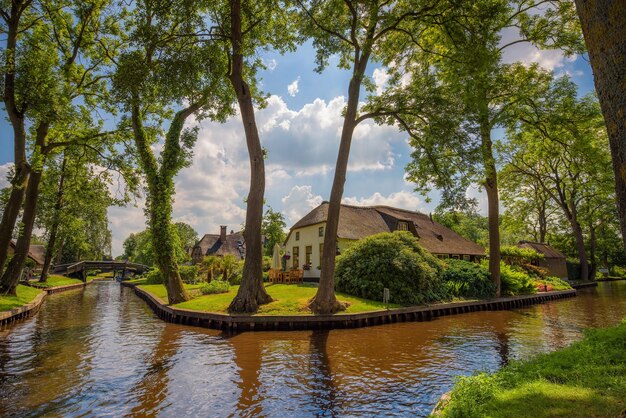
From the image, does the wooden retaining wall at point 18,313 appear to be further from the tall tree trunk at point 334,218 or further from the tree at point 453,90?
the tree at point 453,90

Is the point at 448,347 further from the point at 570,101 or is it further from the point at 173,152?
the point at 570,101

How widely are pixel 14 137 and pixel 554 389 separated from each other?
70.7 feet

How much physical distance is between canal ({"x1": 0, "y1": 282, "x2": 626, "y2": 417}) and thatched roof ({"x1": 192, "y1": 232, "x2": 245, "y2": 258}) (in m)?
38.7

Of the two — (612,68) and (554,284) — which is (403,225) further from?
(612,68)

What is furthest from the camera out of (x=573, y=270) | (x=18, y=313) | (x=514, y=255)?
(x=573, y=270)

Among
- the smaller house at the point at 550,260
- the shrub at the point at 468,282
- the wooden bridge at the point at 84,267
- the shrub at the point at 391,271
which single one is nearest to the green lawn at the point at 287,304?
the shrub at the point at 391,271

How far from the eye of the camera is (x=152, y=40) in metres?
12.7

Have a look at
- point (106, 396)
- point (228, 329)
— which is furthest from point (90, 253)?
point (106, 396)

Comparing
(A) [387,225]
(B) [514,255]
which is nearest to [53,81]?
(A) [387,225]

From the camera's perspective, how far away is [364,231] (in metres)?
28.1

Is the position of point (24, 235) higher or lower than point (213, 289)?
higher

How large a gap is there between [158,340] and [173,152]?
9621mm

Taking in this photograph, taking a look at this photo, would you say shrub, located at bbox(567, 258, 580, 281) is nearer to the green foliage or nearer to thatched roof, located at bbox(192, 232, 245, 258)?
the green foliage

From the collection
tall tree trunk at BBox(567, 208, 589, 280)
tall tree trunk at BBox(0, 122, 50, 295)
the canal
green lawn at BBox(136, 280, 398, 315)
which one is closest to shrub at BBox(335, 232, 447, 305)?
green lawn at BBox(136, 280, 398, 315)
